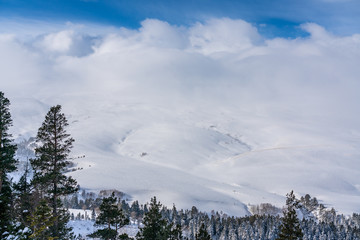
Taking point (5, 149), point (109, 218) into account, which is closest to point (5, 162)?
point (5, 149)

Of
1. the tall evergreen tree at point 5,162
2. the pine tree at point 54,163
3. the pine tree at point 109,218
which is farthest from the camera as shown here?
the pine tree at point 109,218

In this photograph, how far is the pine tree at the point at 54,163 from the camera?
32.3 meters

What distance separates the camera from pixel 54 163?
32.9 metres

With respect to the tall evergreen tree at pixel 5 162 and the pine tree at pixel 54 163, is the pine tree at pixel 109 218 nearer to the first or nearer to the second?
the pine tree at pixel 54 163

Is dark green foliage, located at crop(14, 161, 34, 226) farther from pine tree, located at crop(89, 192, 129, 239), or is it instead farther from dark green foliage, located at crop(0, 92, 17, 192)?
pine tree, located at crop(89, 192, 129, 239)

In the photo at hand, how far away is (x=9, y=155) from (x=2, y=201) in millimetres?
6828

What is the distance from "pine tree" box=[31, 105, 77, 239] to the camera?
32281mm

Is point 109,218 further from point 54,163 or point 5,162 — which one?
point 5,162

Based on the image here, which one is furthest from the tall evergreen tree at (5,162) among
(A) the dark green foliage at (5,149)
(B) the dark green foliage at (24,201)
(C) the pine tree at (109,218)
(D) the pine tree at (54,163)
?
(C) the pine tree at (109,218)

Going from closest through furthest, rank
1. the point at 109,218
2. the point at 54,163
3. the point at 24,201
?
the point at 24,201 → the point at 54,163 → the point at 109,218

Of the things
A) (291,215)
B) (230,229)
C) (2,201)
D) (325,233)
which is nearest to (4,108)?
(2,201)

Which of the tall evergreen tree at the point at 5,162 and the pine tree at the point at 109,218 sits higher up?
the tall evergreen tree at the point at 5,162

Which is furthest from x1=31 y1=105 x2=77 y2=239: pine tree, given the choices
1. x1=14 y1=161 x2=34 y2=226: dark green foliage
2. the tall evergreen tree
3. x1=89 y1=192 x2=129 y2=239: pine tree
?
x1=89 y1=192 x2=129 y2=239: pine tree

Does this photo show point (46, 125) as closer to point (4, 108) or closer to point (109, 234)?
point (4, 108)
